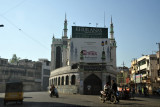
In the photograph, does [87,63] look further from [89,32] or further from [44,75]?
[44,75]

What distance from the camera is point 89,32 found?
45.2 meters

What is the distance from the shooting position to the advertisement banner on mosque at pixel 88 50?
42.7 meters

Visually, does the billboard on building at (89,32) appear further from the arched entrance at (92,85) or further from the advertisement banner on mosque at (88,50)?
the arched entrance at (92,85)

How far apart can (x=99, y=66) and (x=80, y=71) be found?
3916mm

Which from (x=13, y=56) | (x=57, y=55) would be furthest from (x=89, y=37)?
(x=13, y=56)

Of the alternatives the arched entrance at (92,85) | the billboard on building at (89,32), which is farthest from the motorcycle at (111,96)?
the billboard on building at (89,32)

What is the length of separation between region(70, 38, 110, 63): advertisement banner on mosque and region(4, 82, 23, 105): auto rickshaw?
82.2 feet

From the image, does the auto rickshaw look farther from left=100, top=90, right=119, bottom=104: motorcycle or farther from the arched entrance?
the arched entrance

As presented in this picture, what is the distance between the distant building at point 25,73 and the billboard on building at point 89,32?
35781 millimetres

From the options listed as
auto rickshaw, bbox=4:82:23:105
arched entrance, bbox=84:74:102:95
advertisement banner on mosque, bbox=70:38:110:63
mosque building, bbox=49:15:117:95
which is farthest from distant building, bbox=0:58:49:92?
auto rickshaw, bbox=4:82:23:105

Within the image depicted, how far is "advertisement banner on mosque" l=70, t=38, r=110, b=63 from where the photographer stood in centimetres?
4269

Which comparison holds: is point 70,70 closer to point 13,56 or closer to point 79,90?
point 79,90

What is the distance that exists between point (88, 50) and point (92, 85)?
299 inches

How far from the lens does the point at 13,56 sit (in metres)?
92.8
